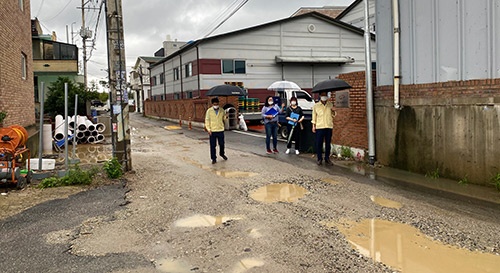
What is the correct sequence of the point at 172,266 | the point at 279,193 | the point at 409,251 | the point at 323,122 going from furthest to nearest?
1. the point at 323,122
2. the point at 279,193
3. the point at 409,251
4. the point at 172,266

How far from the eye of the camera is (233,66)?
3006 cm

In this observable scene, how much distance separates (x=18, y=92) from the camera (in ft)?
42.7

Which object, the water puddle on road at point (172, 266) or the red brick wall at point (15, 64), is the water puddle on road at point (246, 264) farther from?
the red brick wall at point (15, 64)

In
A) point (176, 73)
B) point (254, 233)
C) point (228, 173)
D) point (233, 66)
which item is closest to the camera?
point (254, 233)

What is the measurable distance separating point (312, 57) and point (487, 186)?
25.4 m

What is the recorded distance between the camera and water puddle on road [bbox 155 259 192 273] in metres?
4.18

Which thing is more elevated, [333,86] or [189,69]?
[189,69]

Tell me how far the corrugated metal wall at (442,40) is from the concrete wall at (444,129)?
25cm

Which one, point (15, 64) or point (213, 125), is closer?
point (213, 125)

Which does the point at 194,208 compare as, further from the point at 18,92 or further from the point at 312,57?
the point at 312,57

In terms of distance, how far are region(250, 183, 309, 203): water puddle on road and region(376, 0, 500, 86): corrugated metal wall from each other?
377 centimetres

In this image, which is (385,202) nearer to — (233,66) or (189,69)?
(233,66)

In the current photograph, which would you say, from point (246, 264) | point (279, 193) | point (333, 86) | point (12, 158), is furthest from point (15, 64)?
point (246, 264)

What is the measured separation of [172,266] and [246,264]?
2.54 ft
